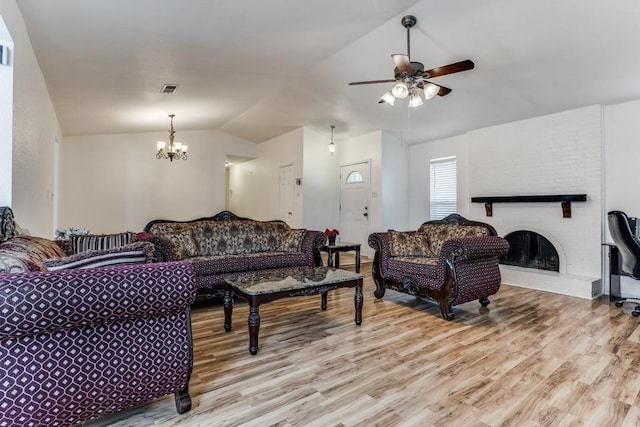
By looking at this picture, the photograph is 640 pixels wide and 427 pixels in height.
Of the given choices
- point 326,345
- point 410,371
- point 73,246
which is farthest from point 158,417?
point 73,246

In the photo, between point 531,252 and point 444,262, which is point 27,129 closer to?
point 444,262

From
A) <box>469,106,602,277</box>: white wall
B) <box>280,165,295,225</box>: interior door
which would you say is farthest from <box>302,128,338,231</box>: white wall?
<box>469,106,602,277</box>: white wall

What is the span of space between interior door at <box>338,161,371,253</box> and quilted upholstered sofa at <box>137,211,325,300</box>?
2.34 m

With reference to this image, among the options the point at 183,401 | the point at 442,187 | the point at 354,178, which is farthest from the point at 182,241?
the point at 442,187

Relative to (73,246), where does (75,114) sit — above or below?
above

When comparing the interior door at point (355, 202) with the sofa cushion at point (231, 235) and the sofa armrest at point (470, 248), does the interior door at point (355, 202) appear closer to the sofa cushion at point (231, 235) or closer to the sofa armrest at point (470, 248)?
the sofa cushion at point (231, 235)

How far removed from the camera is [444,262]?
3.33 m

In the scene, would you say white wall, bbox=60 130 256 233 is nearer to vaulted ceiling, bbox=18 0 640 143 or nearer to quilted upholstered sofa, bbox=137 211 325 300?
vaulted ceiling, bbox=18 0 640 143

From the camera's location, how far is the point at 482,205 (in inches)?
218

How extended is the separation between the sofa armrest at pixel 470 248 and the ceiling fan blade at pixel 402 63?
1674 mm

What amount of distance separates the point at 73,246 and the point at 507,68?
4938 mm

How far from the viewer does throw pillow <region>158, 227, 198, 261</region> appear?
3.93 m

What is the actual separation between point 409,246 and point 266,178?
4.92 meters

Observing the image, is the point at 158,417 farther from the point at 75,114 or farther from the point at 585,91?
the point at 585,91
